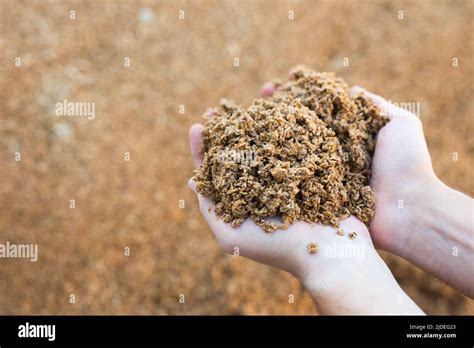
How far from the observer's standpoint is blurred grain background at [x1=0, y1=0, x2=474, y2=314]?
3.15 meters

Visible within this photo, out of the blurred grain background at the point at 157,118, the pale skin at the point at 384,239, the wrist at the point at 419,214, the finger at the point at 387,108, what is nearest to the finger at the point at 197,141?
the pale skin at the point at 384,239

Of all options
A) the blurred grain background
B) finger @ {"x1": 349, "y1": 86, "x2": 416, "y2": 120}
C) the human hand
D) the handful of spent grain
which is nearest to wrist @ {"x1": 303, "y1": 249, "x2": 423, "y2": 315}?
the human hand

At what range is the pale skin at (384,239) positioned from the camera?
1822mm

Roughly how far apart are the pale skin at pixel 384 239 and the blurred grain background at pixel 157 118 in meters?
1.18

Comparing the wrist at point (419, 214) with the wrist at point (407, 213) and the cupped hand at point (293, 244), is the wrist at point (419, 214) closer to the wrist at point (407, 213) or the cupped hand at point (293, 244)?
the wrist at point (407, 213)

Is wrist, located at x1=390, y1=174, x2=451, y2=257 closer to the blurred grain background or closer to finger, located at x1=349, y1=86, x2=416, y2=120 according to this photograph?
finger, located at x1=349, y1=86, x2=416, y2=120

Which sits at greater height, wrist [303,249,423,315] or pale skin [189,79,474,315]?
pale skin [189,79,474,315]

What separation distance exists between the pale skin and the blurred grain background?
118 centimetres

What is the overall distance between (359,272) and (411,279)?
1.71m

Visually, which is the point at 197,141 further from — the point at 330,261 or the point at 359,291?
the point at 359,291

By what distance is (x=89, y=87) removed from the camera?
3625 millimetres

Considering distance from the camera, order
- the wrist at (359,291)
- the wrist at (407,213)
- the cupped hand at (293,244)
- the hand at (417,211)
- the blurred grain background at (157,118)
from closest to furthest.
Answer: the wrist at (359,291) → the cupped hand at (293,244) → the hand at (417,211) → the wrist at (407,213) → the blurred grain background at (157,118)

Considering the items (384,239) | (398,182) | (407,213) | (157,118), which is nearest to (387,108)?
(398,182)
